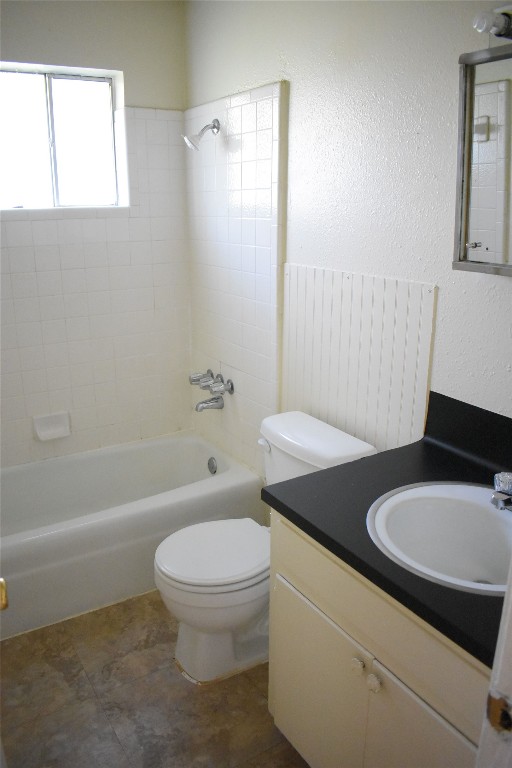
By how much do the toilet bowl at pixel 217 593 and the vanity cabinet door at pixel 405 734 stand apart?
2.14 ft

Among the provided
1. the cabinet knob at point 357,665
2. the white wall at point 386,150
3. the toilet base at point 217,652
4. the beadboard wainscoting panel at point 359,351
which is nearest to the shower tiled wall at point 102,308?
the white wall at point 386,150

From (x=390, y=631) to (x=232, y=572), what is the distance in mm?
777

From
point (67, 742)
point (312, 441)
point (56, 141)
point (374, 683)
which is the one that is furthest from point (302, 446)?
point (56, 141)

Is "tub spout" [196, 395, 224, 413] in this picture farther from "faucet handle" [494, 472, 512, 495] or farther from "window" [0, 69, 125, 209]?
"faucet handle" [494, 472, 512, 495]

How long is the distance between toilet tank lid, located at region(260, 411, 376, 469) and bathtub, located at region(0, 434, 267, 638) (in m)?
0.58

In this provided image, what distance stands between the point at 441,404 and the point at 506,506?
15.2 inches

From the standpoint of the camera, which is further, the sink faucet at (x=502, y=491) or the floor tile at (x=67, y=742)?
the floor tile at (x=67, y=742)

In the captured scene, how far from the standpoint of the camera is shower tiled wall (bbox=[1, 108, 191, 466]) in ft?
8.93

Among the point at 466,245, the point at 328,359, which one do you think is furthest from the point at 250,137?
the point at 466,245

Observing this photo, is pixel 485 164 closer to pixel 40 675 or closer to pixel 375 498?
pixel 375 498

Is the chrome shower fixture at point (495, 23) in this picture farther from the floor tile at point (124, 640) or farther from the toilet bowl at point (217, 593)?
the floor tile at point (124, 640)

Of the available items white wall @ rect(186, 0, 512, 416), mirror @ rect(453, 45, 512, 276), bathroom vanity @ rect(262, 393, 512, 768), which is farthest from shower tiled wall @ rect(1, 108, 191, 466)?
mirror @ rect(453, 45, 512, 276)

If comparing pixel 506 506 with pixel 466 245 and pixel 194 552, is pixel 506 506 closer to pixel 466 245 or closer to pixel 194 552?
pixel 466 245

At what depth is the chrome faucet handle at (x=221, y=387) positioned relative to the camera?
111 inches
